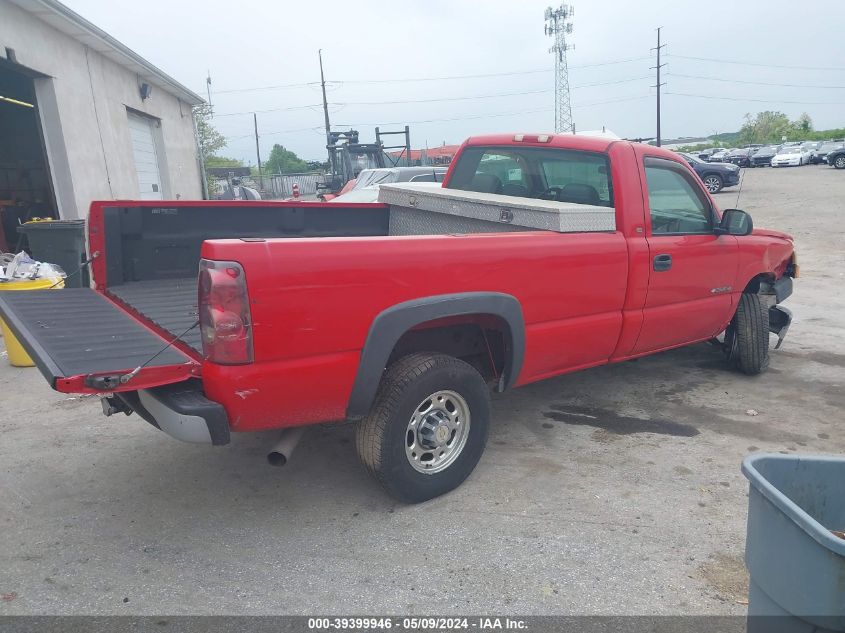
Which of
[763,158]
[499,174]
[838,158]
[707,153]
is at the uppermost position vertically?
[707,153]

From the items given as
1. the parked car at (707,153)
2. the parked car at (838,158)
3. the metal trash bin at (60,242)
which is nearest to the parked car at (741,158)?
the parked car at (707,153)

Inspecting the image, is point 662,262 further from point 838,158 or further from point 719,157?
point 719,157

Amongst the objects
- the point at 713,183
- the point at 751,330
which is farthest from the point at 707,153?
the point at 751,330

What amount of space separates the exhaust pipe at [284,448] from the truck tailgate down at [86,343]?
0.61 m

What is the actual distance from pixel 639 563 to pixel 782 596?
1.14m

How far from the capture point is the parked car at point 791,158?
121ft

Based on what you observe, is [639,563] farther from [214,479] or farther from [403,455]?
[214,479]

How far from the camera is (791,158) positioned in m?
36.9

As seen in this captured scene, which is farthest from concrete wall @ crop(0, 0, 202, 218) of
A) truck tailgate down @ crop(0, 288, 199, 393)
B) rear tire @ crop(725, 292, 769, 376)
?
rear tire @ crop(725, 292, 769, 376)

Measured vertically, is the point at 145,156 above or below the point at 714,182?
above

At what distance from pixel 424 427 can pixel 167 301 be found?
173 centimetres

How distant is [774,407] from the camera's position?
4.82 metres

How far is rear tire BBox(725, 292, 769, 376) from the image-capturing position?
526 cm

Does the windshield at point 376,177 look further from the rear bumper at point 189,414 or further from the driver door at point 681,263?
the rear bumper at point 189,414
